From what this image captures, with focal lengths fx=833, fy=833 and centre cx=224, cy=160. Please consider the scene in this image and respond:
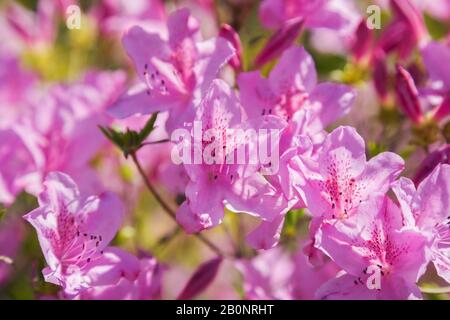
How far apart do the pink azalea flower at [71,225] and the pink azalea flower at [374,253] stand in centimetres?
30

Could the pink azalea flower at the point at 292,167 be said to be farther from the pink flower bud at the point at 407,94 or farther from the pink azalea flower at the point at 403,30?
the pink azalea flower at the point at 403,30

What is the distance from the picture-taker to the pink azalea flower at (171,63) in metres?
1.17

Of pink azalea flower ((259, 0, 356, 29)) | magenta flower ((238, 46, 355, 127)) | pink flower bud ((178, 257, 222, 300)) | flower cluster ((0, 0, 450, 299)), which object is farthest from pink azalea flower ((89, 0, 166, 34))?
pink flower bud ((178, 257, 222, 300))

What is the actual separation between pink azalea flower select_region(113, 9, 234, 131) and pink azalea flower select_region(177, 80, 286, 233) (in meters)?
0.10

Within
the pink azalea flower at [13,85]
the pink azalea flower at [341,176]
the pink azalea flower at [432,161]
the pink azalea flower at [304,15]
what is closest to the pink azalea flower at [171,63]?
the pink azalea flower at [304,15]

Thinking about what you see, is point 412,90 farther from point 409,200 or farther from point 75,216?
point 75,216

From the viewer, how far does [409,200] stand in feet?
3.37

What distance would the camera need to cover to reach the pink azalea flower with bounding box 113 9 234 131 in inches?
46.2

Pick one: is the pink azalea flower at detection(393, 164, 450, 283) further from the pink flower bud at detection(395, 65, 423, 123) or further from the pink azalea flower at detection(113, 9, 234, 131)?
the pink azalea flower at detection(113, 9, 234, 131)

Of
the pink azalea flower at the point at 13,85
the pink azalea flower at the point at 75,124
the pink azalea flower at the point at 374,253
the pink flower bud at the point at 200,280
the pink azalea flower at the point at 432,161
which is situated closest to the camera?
the pink azalea flower at the point at 374,253

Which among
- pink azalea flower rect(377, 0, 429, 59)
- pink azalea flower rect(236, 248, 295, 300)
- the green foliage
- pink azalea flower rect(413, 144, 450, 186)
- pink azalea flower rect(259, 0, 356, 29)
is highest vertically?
pink azalea flower rect(259, 0, 356, 29)
